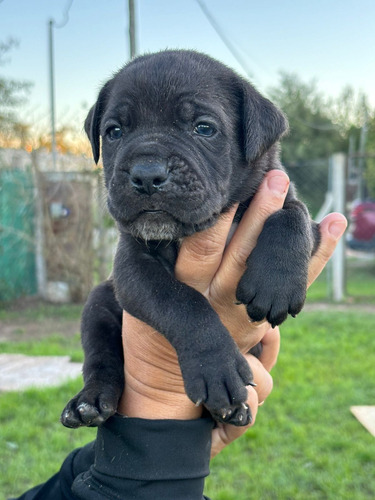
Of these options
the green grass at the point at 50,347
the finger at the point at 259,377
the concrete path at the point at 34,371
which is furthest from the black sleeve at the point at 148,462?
the green grass at the point at 50,347

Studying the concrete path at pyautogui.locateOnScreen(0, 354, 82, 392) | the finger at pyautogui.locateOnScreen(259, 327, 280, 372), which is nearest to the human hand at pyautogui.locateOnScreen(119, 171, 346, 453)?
the finger at pyautogui.locateOnScreen(259, 327, 280, 372)

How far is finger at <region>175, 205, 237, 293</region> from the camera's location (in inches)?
90.6

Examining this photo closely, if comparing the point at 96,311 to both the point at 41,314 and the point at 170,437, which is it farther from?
the point at 41,314

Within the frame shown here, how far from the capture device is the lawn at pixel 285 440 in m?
3.98

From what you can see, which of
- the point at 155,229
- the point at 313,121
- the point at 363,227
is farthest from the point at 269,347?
the point at 313,121

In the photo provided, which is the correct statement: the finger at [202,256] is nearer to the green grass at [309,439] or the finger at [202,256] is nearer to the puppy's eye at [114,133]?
the puppy's eye at [114,133]

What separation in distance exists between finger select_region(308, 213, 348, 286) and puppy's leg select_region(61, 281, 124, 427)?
990mm

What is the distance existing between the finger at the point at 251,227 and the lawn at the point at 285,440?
2.21 metres

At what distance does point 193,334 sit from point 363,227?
12.6m

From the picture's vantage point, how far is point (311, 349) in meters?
6.98

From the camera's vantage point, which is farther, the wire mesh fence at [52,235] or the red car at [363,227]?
the red car at [363,227]

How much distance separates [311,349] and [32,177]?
5.79 metres

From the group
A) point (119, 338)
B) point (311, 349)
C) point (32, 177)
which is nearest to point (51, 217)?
point (32, 177)

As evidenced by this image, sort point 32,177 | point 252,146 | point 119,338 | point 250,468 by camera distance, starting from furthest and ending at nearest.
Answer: point 32,177 → point 250,468 → point 119,338 → point 252,146
